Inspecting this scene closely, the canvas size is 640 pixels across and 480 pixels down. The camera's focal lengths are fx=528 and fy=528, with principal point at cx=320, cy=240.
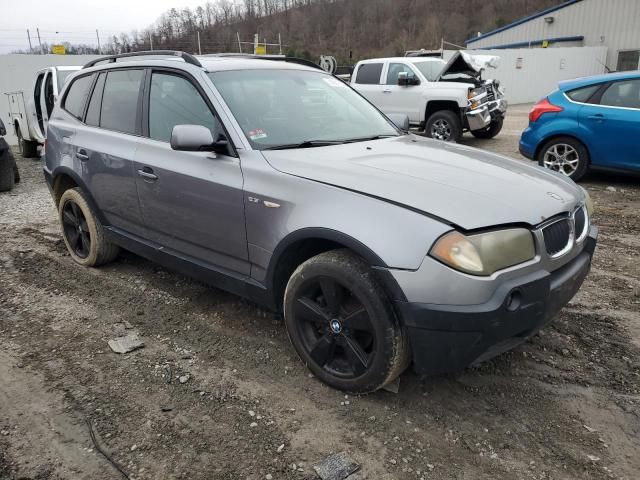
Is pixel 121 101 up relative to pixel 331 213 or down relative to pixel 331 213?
up

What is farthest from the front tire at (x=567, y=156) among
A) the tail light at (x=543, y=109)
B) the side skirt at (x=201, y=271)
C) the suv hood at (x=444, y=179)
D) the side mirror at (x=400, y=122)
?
the side skirt at (x=201, y=271)

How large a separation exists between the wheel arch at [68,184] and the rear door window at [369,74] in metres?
9.00

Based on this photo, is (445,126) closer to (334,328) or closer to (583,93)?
(583,93)

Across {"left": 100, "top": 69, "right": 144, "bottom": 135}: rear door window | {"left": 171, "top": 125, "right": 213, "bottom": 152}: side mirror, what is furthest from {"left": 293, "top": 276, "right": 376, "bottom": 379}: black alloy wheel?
{"left": 100, "top": 69, "right": 144, "bottom": 135}: rear door window

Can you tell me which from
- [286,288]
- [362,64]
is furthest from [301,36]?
[286,288]

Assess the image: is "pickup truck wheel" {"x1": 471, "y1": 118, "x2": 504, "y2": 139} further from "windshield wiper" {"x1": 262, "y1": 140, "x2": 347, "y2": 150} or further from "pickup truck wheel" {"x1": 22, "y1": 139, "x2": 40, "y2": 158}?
"pickup truck wheel" {"x1": 22, "y1": 139, "x2": 40, "y2": 158}

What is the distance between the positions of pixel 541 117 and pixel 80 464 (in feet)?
24.7

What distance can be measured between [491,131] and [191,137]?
1093 centimetres

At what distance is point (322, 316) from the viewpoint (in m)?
2.85

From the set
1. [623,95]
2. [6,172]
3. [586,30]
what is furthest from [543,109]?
[586,30]

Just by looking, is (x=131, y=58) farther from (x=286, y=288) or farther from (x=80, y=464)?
(x=80, y=464)

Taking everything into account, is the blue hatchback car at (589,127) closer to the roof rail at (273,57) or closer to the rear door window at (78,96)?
the roof rail at (273,57)

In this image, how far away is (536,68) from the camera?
25.2 m

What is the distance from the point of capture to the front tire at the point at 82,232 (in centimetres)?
462
